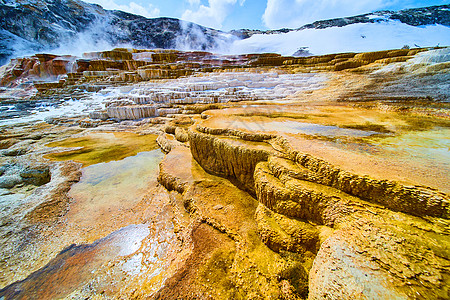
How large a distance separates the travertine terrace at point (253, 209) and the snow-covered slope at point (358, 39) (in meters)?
29.7

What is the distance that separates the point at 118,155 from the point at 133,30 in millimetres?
50133

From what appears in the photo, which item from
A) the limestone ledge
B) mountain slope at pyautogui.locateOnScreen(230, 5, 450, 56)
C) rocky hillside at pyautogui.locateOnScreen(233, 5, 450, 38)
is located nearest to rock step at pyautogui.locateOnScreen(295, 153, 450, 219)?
the limestone ledge

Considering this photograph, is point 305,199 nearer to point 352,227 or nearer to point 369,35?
point 352,227

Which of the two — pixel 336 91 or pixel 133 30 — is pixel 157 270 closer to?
pixel 336 91

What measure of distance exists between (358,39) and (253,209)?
152 ft

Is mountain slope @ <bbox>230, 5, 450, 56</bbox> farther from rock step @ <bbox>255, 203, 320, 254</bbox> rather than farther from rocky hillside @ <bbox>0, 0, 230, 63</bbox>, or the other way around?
rock step @ <bbox>255, 203, 320, 254</bbox>

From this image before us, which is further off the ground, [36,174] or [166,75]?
[166,75]

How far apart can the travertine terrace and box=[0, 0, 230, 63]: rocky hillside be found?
39121 mm

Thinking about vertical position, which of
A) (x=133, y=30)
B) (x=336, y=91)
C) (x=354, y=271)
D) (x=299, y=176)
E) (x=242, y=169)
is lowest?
(x=242, y=169)

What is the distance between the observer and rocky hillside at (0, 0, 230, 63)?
2914 centimetres

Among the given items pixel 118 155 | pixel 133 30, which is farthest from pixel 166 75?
pixel 133 30

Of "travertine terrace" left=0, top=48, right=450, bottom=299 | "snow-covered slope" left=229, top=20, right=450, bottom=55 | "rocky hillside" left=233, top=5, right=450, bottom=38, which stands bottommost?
"travertine terrace" left=0, top=48, right=450, bottom=299

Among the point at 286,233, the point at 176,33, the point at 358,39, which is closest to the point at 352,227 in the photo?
the point at 286,233

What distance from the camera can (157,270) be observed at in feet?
10.1
